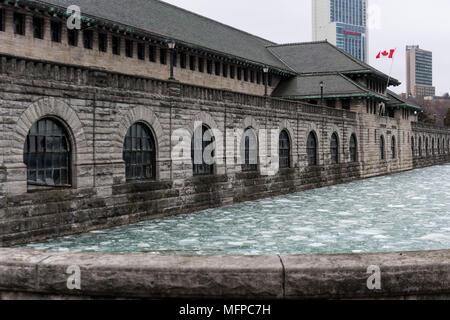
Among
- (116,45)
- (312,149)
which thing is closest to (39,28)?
(116,45)

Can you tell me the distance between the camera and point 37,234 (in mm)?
15070

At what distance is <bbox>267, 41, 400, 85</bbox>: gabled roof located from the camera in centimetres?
5209

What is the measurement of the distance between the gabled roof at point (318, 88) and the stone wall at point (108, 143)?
16628mm

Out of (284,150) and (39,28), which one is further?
(284,150)

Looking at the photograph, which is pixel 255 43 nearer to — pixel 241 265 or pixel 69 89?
pixel 69 89

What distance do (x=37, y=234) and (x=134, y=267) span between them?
1252cm

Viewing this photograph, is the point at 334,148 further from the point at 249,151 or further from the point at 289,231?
the point at 289,231

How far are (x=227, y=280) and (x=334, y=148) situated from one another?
124ft

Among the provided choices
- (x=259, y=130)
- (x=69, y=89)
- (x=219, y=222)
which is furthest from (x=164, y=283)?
(x=259, y=130)

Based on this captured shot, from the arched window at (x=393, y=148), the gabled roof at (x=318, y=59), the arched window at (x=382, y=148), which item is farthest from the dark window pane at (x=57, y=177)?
the arched window at (x=393, y=148)

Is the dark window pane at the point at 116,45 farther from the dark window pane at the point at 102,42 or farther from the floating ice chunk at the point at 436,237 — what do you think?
the floating ice chunk at the point at 436,237

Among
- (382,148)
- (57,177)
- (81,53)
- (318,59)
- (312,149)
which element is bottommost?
(57,177)

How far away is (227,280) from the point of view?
3.73m

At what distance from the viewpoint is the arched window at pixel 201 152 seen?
23234 millimetres
